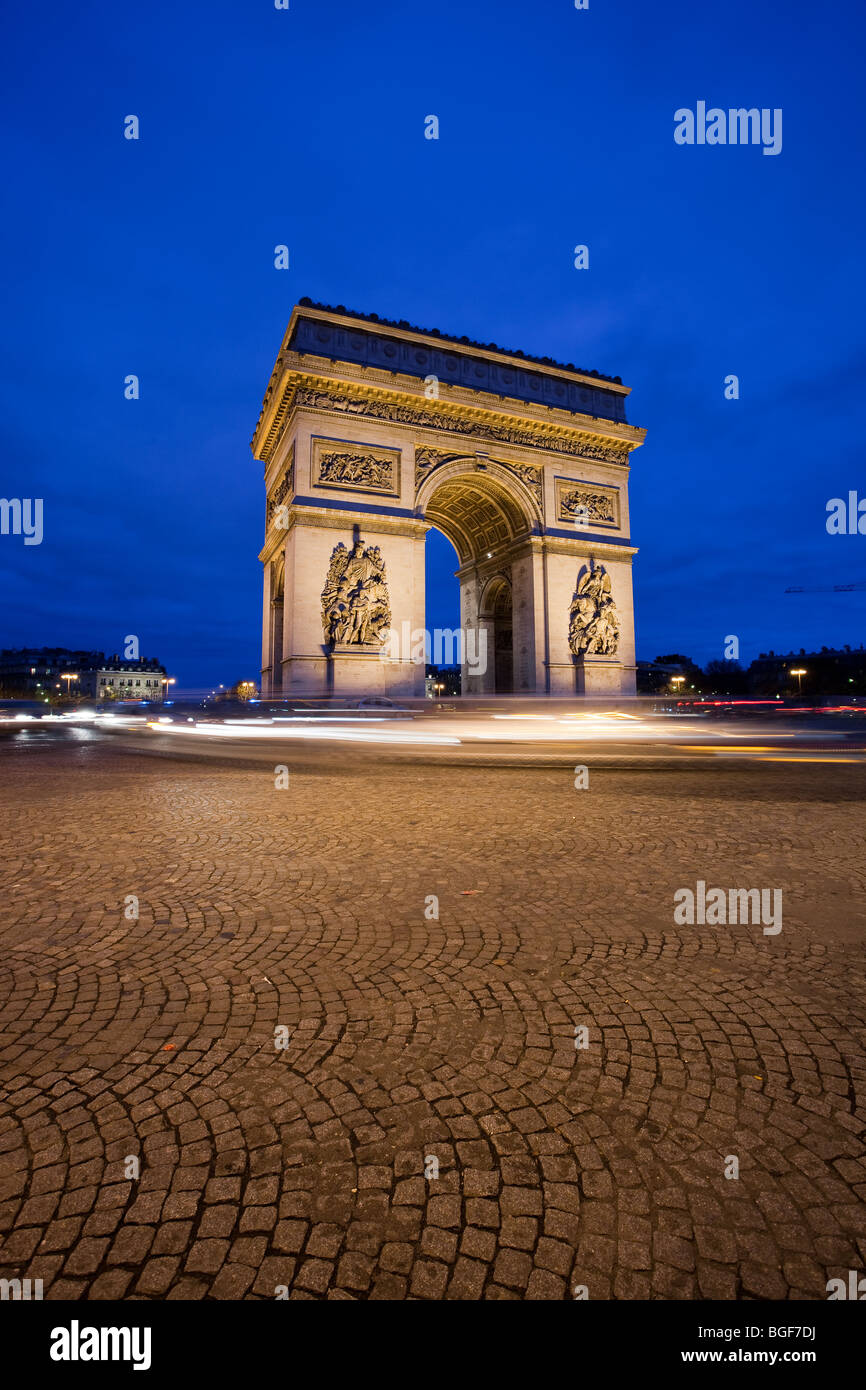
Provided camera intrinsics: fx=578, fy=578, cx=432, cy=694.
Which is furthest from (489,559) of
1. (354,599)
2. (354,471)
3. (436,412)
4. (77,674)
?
(77,674)

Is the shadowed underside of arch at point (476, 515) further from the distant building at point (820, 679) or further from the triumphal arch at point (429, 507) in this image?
the distant building at point (820, 679)

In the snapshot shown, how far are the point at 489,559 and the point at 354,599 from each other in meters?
10.9

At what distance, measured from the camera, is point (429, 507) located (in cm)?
2975

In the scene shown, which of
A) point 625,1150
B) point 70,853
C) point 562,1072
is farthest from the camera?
point 70,853

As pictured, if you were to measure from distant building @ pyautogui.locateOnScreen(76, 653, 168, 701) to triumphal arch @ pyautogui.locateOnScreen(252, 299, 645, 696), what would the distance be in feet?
287

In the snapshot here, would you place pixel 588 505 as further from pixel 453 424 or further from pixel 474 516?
pixel 453 424

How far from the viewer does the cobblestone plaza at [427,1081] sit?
46.9 inches

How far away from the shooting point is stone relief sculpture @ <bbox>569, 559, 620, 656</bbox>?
86.0ft

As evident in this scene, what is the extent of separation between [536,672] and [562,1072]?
24.6 m

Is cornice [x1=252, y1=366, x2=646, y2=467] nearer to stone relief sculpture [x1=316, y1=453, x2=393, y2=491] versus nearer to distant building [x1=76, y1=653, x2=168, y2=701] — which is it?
stone relief sculpture [x1=316, y1=453, x2=393, y2=491]

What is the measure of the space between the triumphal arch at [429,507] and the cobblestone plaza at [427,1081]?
18.3 metres
